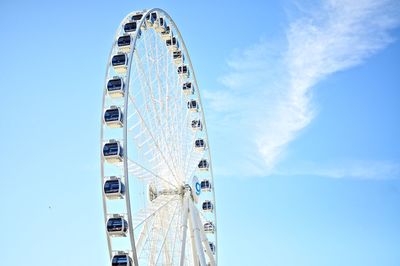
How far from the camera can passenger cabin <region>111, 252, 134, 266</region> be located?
63.1ft

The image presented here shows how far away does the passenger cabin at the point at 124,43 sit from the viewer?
23.8 meters

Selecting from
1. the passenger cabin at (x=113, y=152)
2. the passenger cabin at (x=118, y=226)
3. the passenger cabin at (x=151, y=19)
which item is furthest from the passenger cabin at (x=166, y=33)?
the passenger cabin at (x=118, y=226)

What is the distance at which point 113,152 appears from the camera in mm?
20672

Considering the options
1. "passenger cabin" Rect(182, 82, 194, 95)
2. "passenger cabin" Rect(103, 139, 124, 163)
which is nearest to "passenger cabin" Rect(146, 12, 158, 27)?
"passenger cabin" Rect(182, 82, 194, 95)

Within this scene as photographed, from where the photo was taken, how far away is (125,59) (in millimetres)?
23062

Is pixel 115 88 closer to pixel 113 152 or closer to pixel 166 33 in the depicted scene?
pixel 113 152

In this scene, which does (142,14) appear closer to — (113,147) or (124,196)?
(113,147)

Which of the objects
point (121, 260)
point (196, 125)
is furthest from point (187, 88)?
point (121, 260)

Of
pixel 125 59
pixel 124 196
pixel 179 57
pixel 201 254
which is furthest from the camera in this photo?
pixel 179 57

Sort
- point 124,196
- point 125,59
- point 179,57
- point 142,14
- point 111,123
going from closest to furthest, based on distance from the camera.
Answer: point 124,196
point 111,123
point 125,59
point 142,14
point 179,57

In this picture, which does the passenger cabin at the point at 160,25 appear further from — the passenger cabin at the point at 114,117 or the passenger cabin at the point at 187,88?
the passenger cabin at the point at 114,117

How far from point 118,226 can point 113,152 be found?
3.03m

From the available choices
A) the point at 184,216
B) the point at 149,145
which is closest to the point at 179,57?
the point at 149,145

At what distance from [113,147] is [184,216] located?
251 inches
